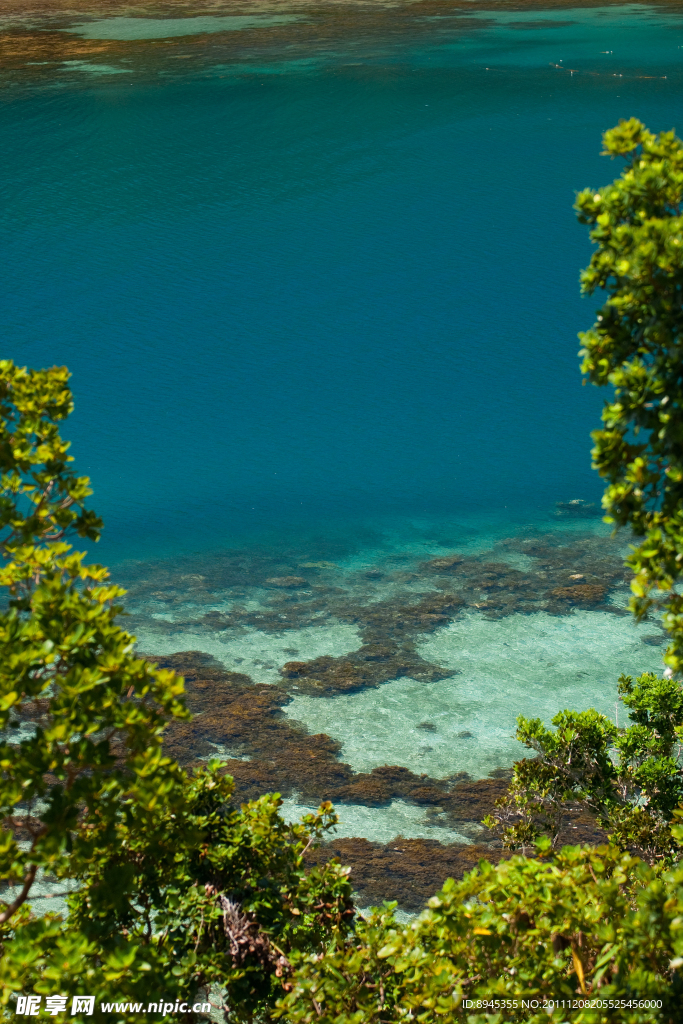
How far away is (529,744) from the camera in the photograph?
15.3 feet

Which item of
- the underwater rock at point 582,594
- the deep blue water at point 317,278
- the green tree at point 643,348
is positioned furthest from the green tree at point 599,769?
the deep blue water at point 317,278

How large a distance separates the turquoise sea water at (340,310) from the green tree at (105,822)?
3.90 m

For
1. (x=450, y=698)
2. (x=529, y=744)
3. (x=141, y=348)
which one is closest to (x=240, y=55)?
(x=141, y=348)

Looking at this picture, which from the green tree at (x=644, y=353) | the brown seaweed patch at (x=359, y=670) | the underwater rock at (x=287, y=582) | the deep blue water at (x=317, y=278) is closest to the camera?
the green tree at (x=644, y=353)

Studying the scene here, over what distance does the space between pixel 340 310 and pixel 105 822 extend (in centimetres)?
1272

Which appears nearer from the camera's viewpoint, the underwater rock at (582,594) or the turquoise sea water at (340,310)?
the turquoise sea water at (340,310)

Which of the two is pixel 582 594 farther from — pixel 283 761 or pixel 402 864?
pixel 402 864

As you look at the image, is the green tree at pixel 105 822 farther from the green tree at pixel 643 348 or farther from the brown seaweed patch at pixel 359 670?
the brown seaweed patch at pixel 359 670

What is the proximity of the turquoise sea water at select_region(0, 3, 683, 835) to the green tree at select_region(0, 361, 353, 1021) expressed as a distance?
3900 millimetres

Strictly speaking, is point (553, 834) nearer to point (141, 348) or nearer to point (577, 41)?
point (141, 348)

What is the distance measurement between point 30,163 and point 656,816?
15863 millimetres

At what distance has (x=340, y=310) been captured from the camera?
14.6m

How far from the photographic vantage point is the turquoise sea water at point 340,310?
8969 millimetres

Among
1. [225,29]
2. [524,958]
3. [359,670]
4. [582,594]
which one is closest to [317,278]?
[582,594]
